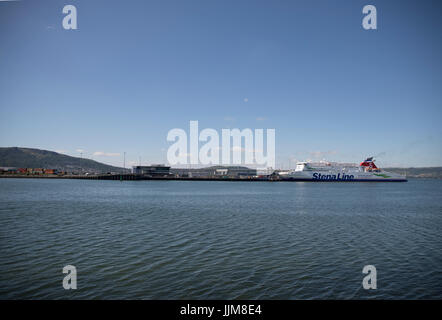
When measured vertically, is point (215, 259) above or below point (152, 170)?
below

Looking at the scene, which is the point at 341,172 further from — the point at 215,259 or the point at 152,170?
the point at 215,259

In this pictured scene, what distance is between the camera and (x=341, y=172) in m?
123

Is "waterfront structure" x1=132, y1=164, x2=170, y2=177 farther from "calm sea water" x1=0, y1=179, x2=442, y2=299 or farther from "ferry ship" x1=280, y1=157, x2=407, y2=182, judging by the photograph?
"calm sea water" x1=0, y1=179, x2=442, y2=299

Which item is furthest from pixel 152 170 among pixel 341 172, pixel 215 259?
pixel 215 259

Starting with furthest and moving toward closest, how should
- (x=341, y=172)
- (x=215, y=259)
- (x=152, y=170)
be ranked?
(x=152, y=170) < (x=341, y=172) < (x=215, y=259)

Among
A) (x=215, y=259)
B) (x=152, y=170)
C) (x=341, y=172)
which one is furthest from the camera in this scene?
(x=152, y=170)

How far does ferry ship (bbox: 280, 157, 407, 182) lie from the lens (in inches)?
4818

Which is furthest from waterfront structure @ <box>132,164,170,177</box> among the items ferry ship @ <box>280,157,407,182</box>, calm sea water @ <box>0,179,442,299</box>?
calm sea water @ <box>0,179,442,299</box>

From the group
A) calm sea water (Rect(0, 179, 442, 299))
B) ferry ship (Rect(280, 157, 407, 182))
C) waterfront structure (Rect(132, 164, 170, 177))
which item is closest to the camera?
calm sea water (Rect(0, 179, 442, 299))

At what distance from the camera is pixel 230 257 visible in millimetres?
11938

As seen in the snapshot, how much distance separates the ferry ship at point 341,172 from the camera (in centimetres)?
12238

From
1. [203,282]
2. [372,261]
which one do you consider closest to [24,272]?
[203,282]
